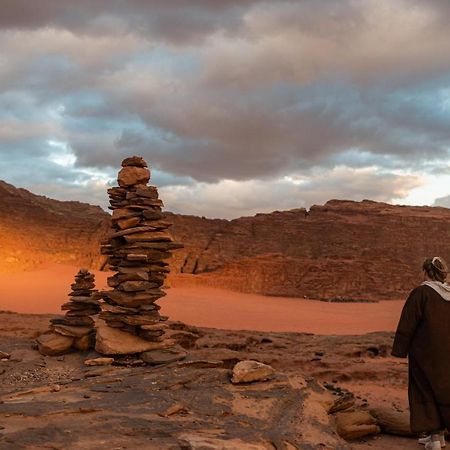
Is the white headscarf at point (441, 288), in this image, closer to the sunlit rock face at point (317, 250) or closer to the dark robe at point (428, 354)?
the dark robe at point (428, 354)

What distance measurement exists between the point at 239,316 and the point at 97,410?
1074cm

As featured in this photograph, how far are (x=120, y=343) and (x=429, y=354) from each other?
15.5 ft

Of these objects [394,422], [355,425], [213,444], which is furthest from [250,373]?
[213,444]

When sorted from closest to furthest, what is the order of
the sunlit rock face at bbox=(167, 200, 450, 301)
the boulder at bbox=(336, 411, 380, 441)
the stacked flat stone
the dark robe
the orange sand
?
the dark robe → the boulder at bbox=(336, 411, 380, 441) → the stacked flat stone → the orange sand → the sunlit rock face at bbox=(167, 200, 450, 301)

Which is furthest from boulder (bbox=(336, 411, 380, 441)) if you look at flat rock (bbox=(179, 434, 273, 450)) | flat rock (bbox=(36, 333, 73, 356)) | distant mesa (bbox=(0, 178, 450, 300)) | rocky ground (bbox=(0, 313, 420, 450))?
distant mesa (bbox=(0, 178, 450, 300))

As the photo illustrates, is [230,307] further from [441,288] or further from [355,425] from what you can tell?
[441,288]

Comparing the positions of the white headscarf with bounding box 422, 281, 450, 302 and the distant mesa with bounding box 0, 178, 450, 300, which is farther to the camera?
the distant mesa with bounding box 0, 178, 450, 300

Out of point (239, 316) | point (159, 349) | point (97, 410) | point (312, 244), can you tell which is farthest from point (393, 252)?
point (97, 410)

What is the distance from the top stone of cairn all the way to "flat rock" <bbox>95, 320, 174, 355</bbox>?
8.22 ft

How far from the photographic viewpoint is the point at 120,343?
25.6 feet

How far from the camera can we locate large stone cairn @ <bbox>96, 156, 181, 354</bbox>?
798cm

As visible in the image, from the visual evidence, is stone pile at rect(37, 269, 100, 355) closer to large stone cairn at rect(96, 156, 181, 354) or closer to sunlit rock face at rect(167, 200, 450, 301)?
large stone cairn at rect(96, 156, 181, 354)

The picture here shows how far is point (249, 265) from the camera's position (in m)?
20.4

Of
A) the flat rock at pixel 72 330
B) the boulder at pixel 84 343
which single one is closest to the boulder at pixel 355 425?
the boulder at pixel 84 343
